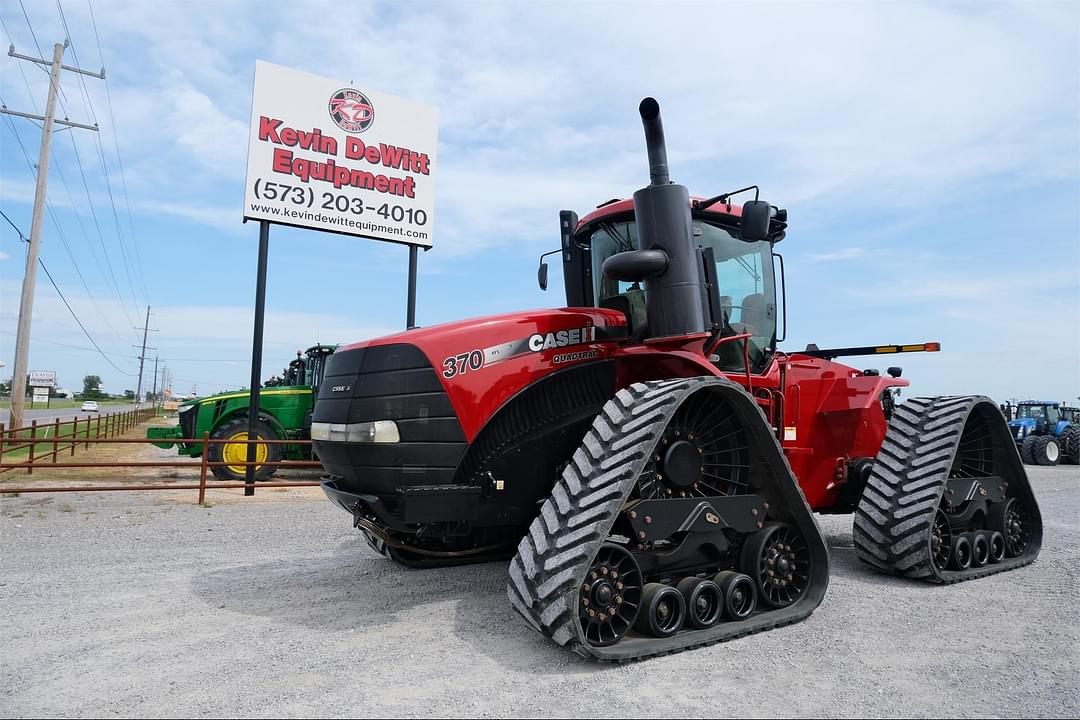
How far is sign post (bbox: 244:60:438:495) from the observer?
36.7 ft

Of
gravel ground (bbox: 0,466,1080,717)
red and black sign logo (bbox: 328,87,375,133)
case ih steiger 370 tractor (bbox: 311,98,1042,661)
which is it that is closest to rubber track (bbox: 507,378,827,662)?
case ih steiger 370 tractor (bbox: 311,98,1042,661)

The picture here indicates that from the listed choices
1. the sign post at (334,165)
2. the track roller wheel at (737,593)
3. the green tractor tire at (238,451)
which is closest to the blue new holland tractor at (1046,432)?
the sign post at (334,165)

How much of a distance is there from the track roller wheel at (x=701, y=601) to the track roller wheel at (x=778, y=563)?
38 cm

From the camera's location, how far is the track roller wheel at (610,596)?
359cm

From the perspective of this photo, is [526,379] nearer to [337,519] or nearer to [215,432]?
[337,519]

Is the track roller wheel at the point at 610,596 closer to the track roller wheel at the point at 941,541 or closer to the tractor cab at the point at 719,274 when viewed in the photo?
the tractor cab at the point at 719,274

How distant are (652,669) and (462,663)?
3.11 feet

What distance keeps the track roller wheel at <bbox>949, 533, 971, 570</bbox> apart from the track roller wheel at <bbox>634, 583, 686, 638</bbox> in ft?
9.58

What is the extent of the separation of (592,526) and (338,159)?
987 centimetres

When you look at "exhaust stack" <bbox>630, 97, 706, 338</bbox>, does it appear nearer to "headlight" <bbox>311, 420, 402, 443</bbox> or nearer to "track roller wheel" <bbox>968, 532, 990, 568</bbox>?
"headlight" <bbox>311, 420, 402, 443</bbox>

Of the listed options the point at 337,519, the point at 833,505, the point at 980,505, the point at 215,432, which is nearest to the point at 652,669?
the point at 833,505

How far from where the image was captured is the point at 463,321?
4.52m

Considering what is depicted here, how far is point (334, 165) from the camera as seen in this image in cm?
1173

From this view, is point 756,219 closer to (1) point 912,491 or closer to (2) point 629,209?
(2) point 629,209
